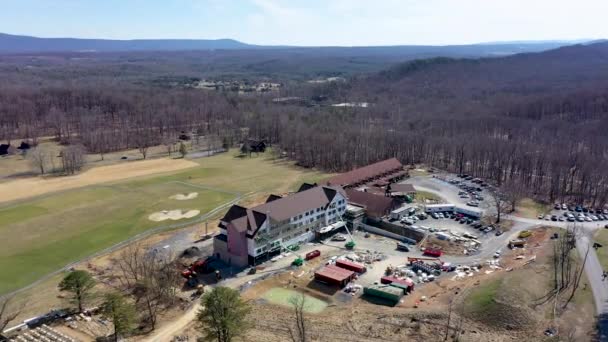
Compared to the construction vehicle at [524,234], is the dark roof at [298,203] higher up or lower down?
higher up

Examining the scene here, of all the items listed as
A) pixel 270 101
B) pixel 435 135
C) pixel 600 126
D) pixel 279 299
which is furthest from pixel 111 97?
pixel 600 126

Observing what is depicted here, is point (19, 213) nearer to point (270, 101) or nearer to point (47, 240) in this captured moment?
point (47, 240)

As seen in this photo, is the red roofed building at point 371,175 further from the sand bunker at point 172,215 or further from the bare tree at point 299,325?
the bare tree at point 299,325

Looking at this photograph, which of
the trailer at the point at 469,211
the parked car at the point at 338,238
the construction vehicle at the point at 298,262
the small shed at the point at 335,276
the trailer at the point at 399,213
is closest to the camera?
the small shed at the point at 335,276

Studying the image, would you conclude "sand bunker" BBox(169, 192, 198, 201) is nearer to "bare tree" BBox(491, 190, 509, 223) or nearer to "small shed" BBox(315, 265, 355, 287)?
"small shed" BBox(315, 265, 355, 287)

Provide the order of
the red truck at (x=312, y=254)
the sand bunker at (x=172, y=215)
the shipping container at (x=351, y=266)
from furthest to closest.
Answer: the sand bunker at (x=172, y=215), the red truck at (x=312, y=254), the shipping container at (x=351, y=266)

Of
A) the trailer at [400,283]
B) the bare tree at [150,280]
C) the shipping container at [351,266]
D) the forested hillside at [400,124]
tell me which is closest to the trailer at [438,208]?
the forested hillside at [400,124]

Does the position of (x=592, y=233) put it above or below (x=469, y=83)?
below

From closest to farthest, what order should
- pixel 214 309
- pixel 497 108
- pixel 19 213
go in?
pixel 214 309 → pixel 19 213 → pixel 497 108

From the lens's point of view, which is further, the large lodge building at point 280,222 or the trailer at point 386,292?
the large lodge building at point 280,222
